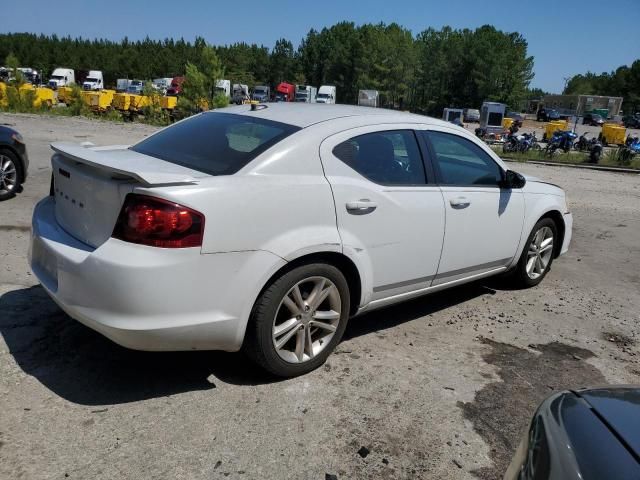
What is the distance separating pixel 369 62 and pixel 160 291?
92502 millimetres

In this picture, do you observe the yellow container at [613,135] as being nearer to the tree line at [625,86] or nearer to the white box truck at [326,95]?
the white box truck at [326,95]

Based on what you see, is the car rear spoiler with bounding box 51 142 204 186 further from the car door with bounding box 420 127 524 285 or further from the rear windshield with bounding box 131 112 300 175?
the car door with bounding box 420 127 524 285

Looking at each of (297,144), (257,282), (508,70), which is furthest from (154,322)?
(508,70)

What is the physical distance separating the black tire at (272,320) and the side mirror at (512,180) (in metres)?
1.99

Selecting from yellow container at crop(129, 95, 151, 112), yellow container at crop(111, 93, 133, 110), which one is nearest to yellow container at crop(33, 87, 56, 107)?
yellow container at crop(111, 93, 133, 110)

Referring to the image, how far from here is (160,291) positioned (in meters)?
2.74

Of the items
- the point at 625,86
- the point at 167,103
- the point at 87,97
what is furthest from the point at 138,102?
the point at 625,86

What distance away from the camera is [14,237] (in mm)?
5926

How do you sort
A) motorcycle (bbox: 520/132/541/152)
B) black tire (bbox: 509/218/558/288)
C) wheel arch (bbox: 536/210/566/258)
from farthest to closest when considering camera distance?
motorcycle (bbox: 520/132/541/152) < wheel arch (bbox: 536/210/566/258) < black tire (bbox: 509/218/558/288)

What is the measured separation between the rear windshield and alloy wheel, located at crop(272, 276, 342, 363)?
829mm

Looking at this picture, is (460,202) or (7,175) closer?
(460,202)

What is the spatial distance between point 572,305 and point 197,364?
11.7ft

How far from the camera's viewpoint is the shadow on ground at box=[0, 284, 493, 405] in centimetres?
315

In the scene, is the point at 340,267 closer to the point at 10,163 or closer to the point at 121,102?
the point at 10,163
